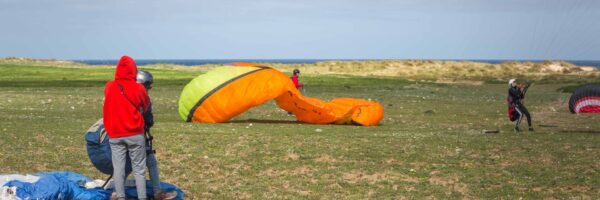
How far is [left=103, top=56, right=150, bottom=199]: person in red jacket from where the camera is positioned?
10953 millimetres

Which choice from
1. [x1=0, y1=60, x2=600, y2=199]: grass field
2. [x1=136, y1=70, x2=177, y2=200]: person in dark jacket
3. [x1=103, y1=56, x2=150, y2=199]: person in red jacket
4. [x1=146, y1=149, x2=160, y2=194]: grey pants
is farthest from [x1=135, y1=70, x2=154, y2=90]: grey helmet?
[x1=0, y1=60, x2=600, y2=199]: grass field

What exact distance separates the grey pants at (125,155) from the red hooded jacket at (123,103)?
12 cm

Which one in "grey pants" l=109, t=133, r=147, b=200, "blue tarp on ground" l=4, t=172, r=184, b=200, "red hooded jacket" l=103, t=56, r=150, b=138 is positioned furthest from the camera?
"blue tarp on ground" l=4, t=172, r=184, b=200

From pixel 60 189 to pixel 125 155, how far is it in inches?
49.7

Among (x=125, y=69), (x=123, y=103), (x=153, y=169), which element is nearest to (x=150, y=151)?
(x=153, y=169)

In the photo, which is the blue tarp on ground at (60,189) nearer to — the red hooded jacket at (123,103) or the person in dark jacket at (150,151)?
the person in dark jacket at (150,151)

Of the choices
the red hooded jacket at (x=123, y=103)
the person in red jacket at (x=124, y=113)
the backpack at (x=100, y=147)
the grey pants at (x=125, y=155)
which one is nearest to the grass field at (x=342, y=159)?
the backpack at (x=100, y=147)

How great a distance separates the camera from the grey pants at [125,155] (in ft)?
36.5

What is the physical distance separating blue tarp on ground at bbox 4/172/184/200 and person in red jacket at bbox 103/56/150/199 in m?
0.85

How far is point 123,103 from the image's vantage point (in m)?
11.0

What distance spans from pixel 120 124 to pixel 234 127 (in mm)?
12968

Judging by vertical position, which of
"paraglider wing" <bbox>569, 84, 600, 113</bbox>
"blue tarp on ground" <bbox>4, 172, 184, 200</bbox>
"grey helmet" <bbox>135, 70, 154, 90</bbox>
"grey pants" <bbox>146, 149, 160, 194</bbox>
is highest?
"grey helmet" <bbox>135, 70, 154, 90</bbox>

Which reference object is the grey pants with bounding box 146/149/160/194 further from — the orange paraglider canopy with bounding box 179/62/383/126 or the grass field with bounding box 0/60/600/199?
the orange paraglider canopy with bounding box 179/62/383/126

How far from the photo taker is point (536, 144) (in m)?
19.5
